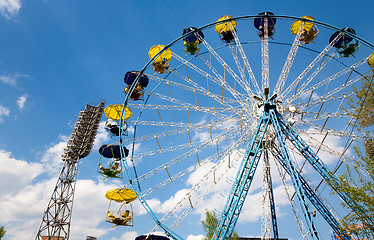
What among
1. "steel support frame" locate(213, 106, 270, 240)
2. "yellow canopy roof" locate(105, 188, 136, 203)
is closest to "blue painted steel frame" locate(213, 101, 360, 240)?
"steel support frame" locate(213, 106, 270, 240)

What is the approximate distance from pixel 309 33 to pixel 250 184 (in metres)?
13.2

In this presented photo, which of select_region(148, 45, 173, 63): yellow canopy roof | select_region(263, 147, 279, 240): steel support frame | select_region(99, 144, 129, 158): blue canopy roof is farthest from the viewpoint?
select_region(148, 45, 173, 63): yellow canopy roof

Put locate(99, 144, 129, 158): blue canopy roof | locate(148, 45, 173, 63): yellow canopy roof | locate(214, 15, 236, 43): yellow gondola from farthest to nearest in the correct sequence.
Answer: locate(214, 15, 236, 43): yellow gondola → locate(148, 45, 173, 63): yellow canopy roof → locate(99, 144, 129, 158): blue canopy roof

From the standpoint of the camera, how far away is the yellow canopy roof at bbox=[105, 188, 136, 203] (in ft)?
60.9

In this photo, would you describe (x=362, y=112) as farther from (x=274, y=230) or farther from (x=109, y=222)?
(x=109, y=222)

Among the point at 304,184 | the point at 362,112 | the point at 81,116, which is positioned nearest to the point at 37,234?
the point at 81,116

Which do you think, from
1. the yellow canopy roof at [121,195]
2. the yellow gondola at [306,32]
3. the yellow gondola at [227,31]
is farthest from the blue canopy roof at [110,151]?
the yellow gondola at [306,32]

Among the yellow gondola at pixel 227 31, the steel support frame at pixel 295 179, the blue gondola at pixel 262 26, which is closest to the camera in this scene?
the steel support frame at pixel 295 179

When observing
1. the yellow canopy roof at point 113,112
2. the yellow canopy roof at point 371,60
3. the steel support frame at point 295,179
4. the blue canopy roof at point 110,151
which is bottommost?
the steel support frame at point 295,179

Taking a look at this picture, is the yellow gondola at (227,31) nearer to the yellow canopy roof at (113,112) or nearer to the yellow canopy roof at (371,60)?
the yellow canopy roof at (113,112)

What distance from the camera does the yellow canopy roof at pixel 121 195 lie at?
1856 cm

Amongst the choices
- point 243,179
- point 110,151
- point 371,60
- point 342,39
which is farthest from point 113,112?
point 371,60

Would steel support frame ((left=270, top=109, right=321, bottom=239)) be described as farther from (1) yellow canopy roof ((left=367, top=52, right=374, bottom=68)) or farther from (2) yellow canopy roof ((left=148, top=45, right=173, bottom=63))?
(2) yellow canopy roof ((left=148, top=45, right=173, bottom=63))

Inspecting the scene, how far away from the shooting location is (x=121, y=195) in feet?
61.0
